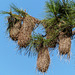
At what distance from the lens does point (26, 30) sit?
10.4 ft

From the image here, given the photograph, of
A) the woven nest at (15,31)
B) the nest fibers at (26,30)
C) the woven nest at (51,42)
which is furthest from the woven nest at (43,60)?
the woven nest at (15,31)

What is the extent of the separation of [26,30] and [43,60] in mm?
540

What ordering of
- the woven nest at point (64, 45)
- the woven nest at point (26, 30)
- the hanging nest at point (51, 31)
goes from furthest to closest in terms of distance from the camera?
the hanging nest at point (51, 31) → the woven nest at point (26, 30) → the woven nest at point (64, 45)

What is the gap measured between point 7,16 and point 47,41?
871 mm

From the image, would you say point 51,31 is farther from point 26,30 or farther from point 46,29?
point 26,30

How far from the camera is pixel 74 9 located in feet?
11.0

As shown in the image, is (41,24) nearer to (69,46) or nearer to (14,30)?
(14,30)

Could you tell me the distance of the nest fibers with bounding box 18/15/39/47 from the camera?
307 centimetres

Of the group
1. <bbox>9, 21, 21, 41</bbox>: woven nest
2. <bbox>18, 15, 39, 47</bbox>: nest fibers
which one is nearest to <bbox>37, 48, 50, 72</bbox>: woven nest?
<bbox>18, 15, 39, 47</bbox>: nest fibers

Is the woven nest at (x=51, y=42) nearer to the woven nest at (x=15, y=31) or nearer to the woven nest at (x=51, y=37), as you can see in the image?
the woven nest at (x=51, y=37)

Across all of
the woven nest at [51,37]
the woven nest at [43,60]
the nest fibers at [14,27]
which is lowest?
the woven nest at [43,60]

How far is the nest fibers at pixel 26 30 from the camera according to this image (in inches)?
121

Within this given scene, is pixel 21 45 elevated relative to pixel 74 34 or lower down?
lower down

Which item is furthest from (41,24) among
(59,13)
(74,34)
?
(74,34)
